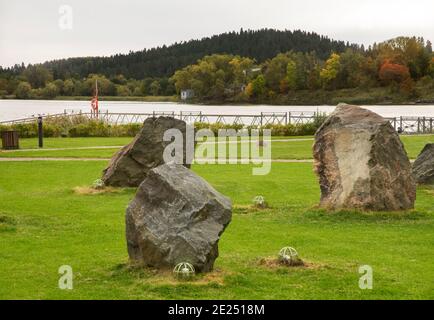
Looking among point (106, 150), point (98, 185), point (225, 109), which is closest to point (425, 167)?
point (98, 185)

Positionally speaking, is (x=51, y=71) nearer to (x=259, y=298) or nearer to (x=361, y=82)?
(x=361, y=82)

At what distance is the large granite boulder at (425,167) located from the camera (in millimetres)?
22891

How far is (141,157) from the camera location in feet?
75.1

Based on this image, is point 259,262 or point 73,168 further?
point 73,168

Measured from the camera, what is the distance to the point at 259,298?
10.2m

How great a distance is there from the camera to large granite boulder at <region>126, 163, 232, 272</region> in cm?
1111

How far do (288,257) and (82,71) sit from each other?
460 ft

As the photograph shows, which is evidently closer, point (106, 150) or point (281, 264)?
point (281, 264)

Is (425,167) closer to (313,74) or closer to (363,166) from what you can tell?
(363,166)

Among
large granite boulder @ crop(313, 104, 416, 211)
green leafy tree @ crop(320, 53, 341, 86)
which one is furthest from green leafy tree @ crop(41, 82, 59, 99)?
large granite boulder @ crop(313, 104, 416, 211)

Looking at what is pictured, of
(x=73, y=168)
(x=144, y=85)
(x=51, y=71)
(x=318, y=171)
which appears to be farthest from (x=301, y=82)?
(x=318, y=171)

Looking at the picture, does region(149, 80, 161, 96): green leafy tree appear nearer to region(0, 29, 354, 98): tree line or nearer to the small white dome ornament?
region(0, 29, 354, 98): tree line

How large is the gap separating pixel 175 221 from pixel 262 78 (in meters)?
114
